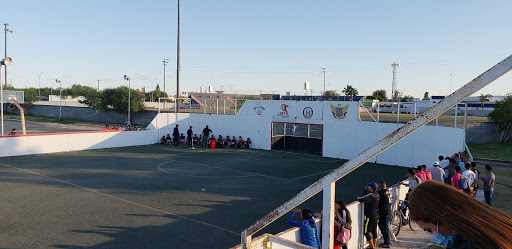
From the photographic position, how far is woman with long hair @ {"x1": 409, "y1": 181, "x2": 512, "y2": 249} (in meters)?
1.45

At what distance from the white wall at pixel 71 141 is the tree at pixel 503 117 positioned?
30653 mm

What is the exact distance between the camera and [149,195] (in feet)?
43.7

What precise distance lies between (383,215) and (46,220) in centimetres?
954

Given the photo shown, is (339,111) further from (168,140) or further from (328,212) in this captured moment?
(328,212)

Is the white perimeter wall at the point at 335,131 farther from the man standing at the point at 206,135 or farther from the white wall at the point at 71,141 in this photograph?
the man standing at the point at 206,135

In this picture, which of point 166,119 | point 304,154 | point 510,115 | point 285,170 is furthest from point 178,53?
point 510,115

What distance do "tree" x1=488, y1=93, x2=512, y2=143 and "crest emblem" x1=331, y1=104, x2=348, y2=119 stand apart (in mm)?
17256

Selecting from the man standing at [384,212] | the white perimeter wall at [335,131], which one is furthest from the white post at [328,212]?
the white perimeter wall at [335,131]

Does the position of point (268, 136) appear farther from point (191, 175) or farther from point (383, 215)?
point (383, 215)

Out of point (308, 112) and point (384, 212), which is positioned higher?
point (308, 112)

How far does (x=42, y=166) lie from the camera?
18859mm

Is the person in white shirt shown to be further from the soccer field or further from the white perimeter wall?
the white perimeter wall

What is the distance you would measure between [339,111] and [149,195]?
50.8 ft

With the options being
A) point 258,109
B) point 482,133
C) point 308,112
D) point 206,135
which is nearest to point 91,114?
point 206,135
